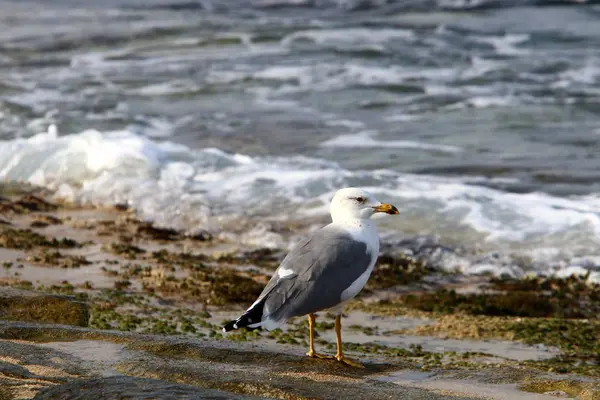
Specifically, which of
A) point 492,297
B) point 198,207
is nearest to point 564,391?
point 492,297

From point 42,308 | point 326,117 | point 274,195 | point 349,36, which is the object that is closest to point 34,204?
point 274,195

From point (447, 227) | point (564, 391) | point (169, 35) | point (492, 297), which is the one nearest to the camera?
point (564, 391)

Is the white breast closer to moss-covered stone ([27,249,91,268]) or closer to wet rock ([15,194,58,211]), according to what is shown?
moss-covered stone ([27,249,91,268])

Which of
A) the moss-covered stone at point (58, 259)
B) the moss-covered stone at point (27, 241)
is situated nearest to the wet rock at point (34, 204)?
the moss-covered stone at point (27, 241)

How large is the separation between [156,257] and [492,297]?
3.27 m

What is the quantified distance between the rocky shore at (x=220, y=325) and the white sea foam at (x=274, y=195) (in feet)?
1.73

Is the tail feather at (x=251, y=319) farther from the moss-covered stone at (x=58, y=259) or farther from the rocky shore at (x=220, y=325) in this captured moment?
the moss-covered stone at (x=58, y=259)

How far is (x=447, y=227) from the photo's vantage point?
11523 mm

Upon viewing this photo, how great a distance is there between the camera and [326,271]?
551 centimetres

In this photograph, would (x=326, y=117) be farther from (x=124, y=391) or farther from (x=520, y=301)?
(x=124, y=391)

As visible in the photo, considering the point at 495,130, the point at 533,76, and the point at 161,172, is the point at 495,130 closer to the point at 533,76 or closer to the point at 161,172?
the point at 533,76

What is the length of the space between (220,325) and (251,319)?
226cm

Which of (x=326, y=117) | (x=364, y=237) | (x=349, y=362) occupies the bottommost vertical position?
(x=326, y=117)

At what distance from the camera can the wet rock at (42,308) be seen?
635cm
